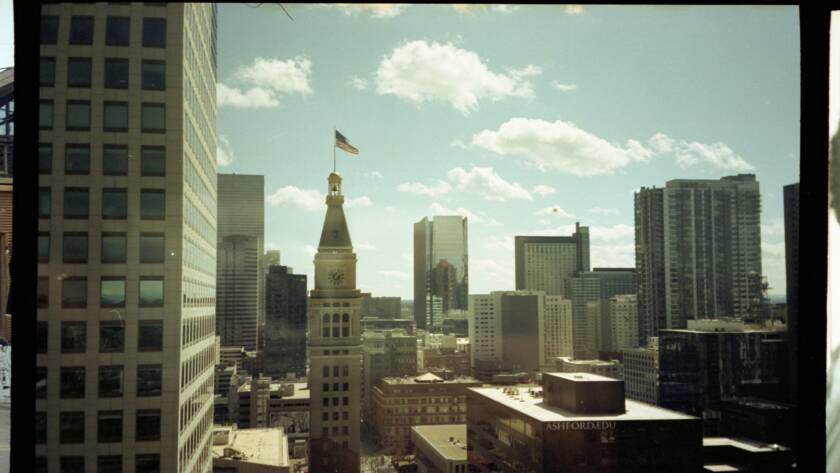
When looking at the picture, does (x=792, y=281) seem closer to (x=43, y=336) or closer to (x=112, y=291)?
(x=112, y=291)

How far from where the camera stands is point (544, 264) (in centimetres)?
374

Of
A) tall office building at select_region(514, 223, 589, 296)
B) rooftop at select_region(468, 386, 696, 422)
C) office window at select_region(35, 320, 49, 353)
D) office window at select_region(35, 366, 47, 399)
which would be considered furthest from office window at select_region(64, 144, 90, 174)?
rooftop at select_region(468, 386, 696, 422)

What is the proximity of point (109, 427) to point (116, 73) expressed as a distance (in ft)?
7.14

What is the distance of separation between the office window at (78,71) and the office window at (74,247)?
2.81 ft

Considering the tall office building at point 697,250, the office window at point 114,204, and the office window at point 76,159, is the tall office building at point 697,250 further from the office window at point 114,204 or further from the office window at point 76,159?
the office window at point 76,159

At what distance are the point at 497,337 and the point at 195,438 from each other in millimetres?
2179

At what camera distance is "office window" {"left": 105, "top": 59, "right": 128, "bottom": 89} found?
3197 millimetres

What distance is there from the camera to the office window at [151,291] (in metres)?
3.08

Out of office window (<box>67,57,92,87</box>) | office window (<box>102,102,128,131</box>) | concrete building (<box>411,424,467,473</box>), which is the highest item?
office window (<box>67,57,92,87</box>)

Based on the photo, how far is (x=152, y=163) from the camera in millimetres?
3127

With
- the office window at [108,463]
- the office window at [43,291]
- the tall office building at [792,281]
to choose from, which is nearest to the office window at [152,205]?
the office window at [43,291]

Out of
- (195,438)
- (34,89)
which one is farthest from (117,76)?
(195,438)

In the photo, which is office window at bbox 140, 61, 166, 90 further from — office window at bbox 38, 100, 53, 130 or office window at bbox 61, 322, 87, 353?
office window at bbox 61, 322, 87, 353

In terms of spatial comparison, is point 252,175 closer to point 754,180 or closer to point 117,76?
point 117,76
